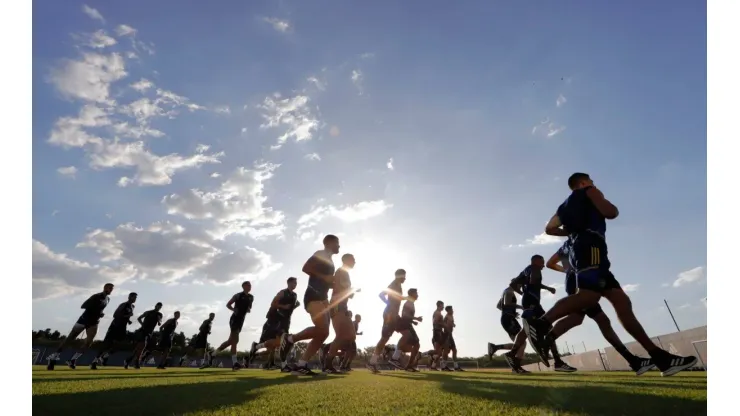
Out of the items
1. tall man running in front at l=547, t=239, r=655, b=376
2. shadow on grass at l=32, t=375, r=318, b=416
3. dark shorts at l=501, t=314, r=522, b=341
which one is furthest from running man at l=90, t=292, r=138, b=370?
tall man running in front at l=547, t=239, r=655, b=376

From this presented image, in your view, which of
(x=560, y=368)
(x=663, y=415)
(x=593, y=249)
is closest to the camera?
(x=663, y=415)

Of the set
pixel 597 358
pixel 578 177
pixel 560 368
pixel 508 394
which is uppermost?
pixel 578 177

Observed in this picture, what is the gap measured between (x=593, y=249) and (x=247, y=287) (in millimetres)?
10805

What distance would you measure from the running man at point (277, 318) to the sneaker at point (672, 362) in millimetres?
8943

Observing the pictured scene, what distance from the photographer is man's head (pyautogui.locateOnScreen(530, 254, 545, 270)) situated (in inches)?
348

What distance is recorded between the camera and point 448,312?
14.6 meters

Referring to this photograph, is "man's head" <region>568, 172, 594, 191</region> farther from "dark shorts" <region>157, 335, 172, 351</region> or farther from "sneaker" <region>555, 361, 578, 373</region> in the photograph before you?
"dark shorts" <region>157, 335, 172, 351</region>

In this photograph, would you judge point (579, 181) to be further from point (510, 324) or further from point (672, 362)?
point (510, 324)

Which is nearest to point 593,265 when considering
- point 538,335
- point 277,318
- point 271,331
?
point 538,335

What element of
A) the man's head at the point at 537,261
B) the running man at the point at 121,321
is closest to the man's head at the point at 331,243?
the man's head at the point at 537,261

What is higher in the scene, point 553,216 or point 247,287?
point 553,216
